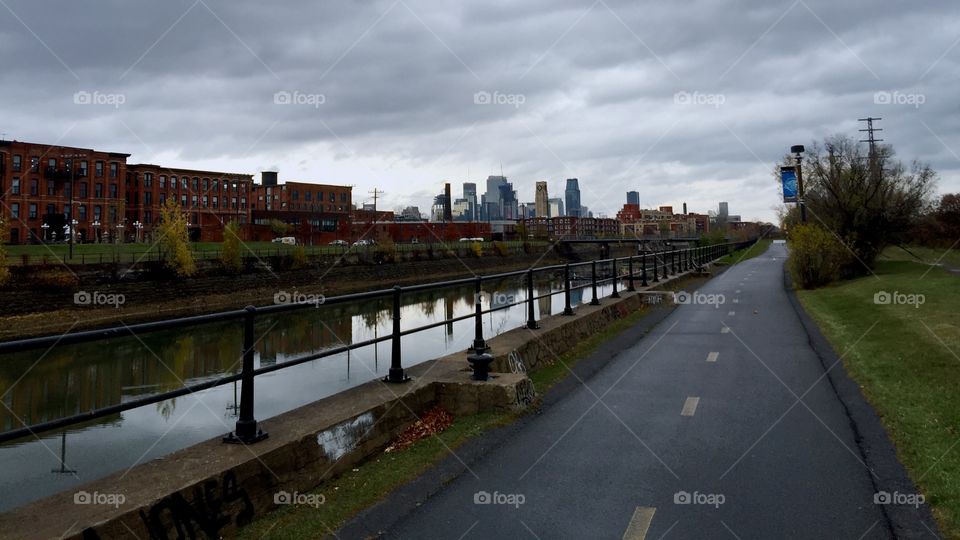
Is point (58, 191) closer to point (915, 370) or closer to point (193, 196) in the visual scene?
point (193, 196)

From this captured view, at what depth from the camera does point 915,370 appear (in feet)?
28.4

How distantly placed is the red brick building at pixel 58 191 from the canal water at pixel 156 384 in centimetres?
5323

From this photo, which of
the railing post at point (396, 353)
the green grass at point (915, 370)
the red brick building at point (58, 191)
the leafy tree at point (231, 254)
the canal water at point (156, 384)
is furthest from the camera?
the red brick building at point (58, 191)

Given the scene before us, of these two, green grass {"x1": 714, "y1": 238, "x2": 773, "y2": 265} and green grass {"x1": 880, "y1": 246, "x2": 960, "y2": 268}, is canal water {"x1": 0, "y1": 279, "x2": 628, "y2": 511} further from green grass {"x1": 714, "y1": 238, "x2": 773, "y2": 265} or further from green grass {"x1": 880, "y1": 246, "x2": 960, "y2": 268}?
green grass {"x1": 714, "y1": 238, "x2": 773, "y2": 265}

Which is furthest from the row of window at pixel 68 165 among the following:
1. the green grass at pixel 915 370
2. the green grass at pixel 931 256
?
the green grass at pixel 931 256

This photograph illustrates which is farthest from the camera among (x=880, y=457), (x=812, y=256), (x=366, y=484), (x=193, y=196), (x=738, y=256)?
(x=193, y=196)

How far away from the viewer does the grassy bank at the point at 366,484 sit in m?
4.17

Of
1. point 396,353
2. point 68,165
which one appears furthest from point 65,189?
point 396,353

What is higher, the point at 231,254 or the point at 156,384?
the point at 231,254

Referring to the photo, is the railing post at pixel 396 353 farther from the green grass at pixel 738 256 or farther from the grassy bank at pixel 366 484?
the green grass at pixel 738 256

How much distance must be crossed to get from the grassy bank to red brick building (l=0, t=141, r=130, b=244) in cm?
7713

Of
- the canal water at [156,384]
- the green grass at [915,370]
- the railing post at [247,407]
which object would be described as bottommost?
the canal water at [156,384]

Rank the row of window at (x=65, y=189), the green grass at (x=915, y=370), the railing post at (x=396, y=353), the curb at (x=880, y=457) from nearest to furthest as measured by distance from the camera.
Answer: the curb at (x=880, y=457)
the green grass at (x=915, y=370)
the railing post at (x=396, y=353)
the row of window at (x=65, y=189)

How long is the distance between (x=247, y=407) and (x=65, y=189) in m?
90.3
